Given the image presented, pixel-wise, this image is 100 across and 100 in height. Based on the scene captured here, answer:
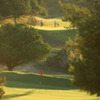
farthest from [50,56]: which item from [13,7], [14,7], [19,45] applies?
[14,7]

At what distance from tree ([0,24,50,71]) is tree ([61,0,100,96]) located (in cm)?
3112

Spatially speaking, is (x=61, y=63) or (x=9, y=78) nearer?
(x=9, y=78)

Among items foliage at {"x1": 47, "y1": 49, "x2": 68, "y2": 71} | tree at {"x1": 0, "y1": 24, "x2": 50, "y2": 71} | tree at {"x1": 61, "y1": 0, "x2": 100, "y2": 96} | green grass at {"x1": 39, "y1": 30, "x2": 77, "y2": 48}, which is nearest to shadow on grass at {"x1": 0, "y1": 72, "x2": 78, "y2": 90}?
tree at {"x1": 0, "y1": 24, "x2": 50, "y2": 71}

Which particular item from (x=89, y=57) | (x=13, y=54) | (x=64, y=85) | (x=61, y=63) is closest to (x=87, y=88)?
(x=89, y=57)

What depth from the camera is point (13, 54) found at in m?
48.1

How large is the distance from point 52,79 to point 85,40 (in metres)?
22.3

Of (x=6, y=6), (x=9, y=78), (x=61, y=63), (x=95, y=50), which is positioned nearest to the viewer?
(x=95, y=50)

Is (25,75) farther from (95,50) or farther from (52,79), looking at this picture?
(95,50)

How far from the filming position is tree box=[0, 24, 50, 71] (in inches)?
1902

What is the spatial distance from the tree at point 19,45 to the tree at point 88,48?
1225 inches

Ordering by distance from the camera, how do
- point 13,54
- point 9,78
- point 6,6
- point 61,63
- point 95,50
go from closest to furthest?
point 95,50 → point 9,78 → point 13,54 → point 61,63 → point 6,6

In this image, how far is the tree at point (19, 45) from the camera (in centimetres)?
4831

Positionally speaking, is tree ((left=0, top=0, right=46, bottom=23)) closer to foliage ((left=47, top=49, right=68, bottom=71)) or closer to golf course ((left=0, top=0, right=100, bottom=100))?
golf course ((left=0, top=0, right=100, bottom=100))

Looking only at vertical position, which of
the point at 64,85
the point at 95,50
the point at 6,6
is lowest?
the point at 64,85
